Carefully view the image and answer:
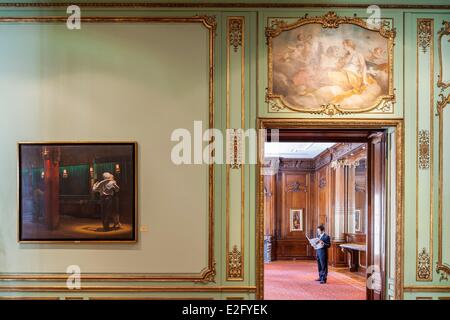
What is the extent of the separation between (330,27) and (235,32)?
1.36 metres

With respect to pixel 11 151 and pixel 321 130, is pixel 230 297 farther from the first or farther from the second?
pixel 11 151

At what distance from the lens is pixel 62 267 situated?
6602mm

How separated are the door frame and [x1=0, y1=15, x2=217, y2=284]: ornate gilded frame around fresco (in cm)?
64

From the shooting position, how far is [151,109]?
671 cm

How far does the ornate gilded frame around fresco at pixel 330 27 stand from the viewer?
670 centimetres

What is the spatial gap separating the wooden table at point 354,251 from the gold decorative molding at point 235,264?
6.18 m

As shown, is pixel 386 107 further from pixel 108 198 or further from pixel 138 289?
pixel 138 289

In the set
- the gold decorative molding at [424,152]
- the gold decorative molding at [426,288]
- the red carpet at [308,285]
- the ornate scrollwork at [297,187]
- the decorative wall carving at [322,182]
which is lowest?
the red carpet at [308,285]

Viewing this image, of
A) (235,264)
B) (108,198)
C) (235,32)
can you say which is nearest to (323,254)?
(235,264)

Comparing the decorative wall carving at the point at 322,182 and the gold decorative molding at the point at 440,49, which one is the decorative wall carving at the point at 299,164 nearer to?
the decorative wall carving at the point at 322,182

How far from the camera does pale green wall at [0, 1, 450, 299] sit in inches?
261

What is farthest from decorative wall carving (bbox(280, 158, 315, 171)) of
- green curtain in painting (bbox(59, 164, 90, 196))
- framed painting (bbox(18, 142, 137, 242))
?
green curtain in painting (bbox(59, 164, 90, 196))

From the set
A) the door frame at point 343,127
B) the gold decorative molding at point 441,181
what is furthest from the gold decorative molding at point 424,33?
the door frame at point 343,127

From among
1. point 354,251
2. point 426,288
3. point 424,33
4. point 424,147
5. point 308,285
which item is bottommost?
point 308,285
